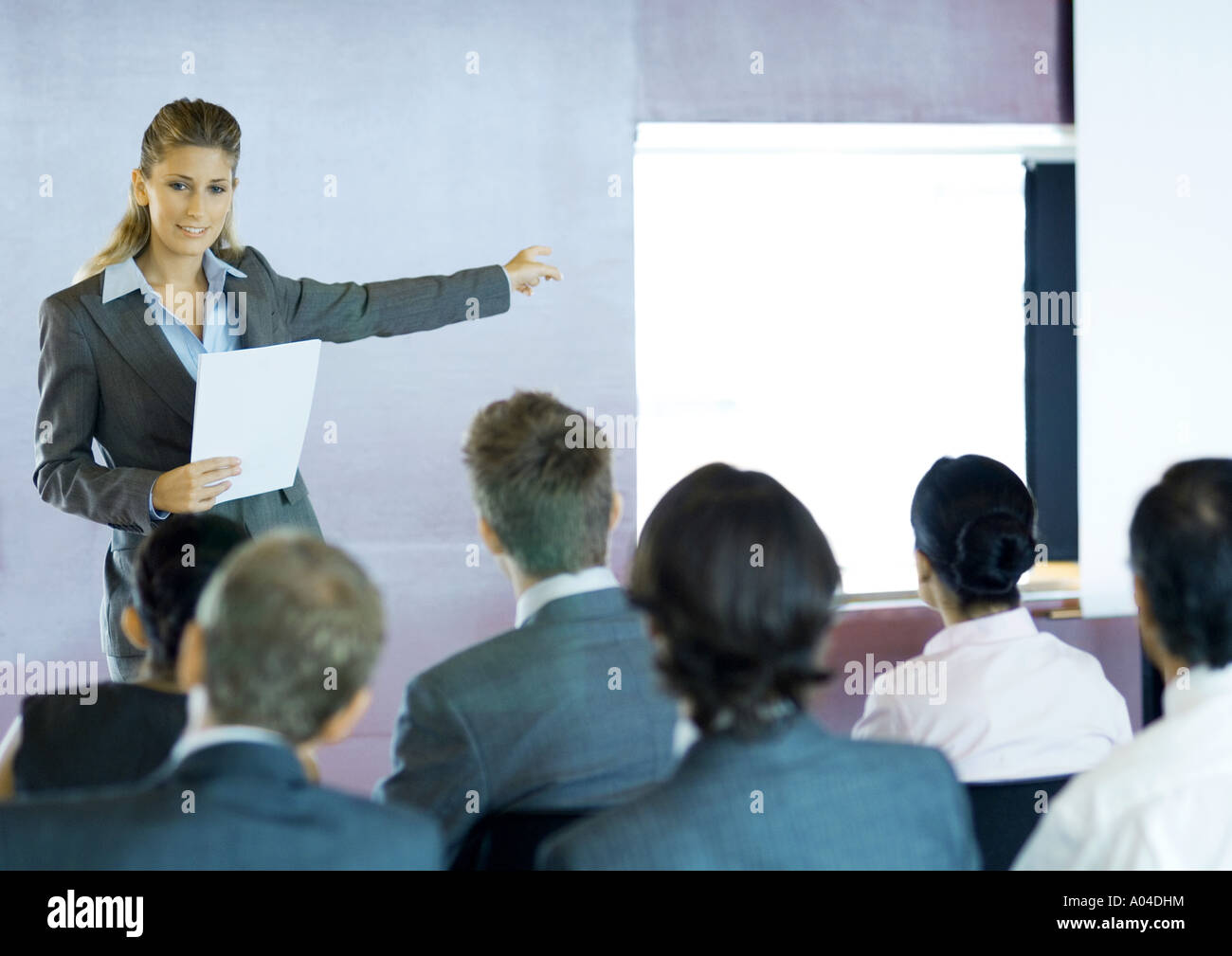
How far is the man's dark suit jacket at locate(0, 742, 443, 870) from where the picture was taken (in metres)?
1.07

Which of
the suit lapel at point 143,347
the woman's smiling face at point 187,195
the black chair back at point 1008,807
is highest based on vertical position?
the woman's smiling face at point 187,195

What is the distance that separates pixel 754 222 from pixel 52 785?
2953mm

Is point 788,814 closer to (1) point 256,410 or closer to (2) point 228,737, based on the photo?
(2) point 228,737

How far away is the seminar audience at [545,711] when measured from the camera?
154 centimetres

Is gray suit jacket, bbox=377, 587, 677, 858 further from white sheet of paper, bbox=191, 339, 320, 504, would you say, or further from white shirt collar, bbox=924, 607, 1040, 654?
white sheet of paper, bbox=191, 339, 320, 504

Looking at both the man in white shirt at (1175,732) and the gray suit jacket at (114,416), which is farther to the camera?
the gray suit jacket at (114,416)

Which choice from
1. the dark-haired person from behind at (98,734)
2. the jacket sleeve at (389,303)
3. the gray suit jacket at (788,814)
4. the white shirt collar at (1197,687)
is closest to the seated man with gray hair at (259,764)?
the gray suit jacket at (788,814)

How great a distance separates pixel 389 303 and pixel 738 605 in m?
1.81

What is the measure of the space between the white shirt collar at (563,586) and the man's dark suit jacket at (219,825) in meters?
0.59

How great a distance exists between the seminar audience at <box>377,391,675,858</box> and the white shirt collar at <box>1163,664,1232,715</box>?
1.88 ft

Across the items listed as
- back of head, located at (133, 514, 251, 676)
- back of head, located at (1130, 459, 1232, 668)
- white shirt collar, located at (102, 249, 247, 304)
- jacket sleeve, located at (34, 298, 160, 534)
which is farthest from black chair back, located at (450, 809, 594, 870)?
white shirt collar, located at (102, 249, 247, 304)

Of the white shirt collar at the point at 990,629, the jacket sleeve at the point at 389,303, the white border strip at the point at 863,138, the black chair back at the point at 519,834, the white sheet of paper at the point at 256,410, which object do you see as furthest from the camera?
the white border strip at the point at 863,138

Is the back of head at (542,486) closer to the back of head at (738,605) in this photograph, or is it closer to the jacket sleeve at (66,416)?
the back of head at (738,605)
